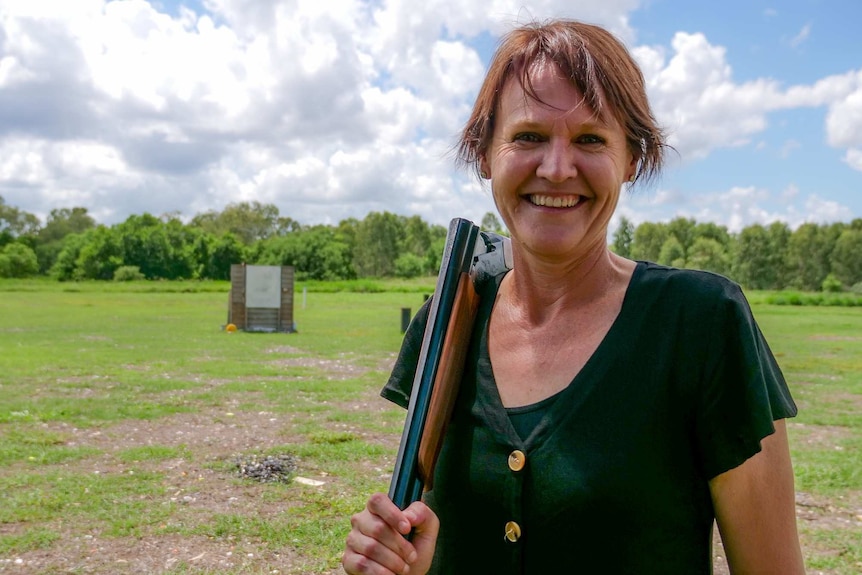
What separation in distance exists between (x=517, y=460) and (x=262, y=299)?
80.2ft

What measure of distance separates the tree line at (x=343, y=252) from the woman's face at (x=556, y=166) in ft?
255

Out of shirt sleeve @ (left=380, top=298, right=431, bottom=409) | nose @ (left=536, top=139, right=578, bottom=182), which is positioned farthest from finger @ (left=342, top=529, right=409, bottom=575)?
nose @ (left=536, top=139, right=578, bottom=182)

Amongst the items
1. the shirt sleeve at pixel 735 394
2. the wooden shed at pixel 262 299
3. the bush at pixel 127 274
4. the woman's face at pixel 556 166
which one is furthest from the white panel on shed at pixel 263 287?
the bush at pixel 127 274

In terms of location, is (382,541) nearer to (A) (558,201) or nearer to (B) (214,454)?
(A) (558,201)

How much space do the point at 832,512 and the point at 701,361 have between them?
21.9ft

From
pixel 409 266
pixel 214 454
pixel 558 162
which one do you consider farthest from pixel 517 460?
pixel 409 266

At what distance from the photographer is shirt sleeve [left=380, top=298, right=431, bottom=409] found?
2.23 metres

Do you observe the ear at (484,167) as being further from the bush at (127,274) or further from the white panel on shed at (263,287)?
the bush at (127,274)

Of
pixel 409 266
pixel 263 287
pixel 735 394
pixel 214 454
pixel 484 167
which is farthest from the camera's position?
pixel 409 266

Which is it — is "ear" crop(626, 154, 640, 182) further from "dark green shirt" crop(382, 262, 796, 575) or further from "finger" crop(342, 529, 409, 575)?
"finger" crop(342, 529, 409, 575)

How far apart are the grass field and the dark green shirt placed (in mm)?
4410

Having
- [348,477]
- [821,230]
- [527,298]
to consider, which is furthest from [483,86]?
[821,230]

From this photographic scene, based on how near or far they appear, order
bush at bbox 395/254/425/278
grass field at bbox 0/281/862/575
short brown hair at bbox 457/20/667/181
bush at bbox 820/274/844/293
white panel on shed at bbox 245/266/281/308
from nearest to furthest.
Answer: short brown hair at bbox 457/20/667/181 < grass field at bbox 0/281/862/575 < white panel on shed at bbox 245/266/281/308 < bush at bbox 820/274/844/293 < bush at bbox 395/254/425/278

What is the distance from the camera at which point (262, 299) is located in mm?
25500
